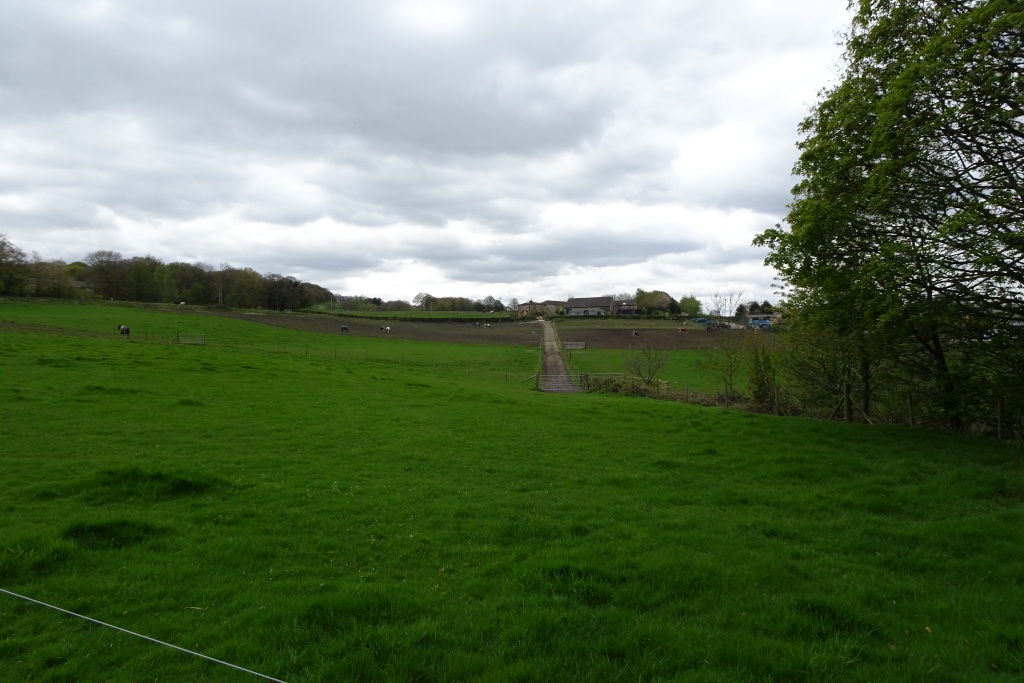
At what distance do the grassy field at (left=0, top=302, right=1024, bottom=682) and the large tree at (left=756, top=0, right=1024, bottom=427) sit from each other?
147 inches

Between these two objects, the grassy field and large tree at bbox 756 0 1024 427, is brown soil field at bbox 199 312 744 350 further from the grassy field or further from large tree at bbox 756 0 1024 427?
the grassy field

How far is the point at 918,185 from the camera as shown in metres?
13.3

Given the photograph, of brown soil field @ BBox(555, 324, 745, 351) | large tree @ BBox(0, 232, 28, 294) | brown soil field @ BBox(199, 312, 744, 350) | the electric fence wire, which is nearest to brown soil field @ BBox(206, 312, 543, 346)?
brown soil field @ BBox(199, 312, 744, 350)

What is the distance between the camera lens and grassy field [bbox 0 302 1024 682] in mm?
4438

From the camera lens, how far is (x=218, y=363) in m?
31.0

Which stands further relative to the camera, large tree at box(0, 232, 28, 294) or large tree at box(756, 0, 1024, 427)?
large tree at box(0, 232, 28, 294)

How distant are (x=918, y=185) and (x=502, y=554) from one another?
13517 millimetres

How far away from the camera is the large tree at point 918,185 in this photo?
38.3ft

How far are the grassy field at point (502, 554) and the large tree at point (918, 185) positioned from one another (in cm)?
373

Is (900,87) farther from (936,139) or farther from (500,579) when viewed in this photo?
(500,579)

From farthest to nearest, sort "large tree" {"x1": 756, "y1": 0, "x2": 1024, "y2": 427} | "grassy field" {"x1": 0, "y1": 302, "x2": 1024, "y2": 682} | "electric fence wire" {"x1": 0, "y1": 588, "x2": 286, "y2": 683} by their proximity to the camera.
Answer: "large tree" {"x1": 756, "y1": 0, "x2": 1024, "y2": 427}
"grassy field" {"x1": 0, "y1": 302, "x2": 1024, "y2": 682}
"electric fence wire" {"x1": 0, "y1": 588, "x2": 286, "y2": 683}

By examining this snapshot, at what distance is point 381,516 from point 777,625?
5.62m

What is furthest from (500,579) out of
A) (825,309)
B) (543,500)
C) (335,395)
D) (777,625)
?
(335,395)

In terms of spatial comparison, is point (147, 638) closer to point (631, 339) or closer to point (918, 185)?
point (918, 185)
